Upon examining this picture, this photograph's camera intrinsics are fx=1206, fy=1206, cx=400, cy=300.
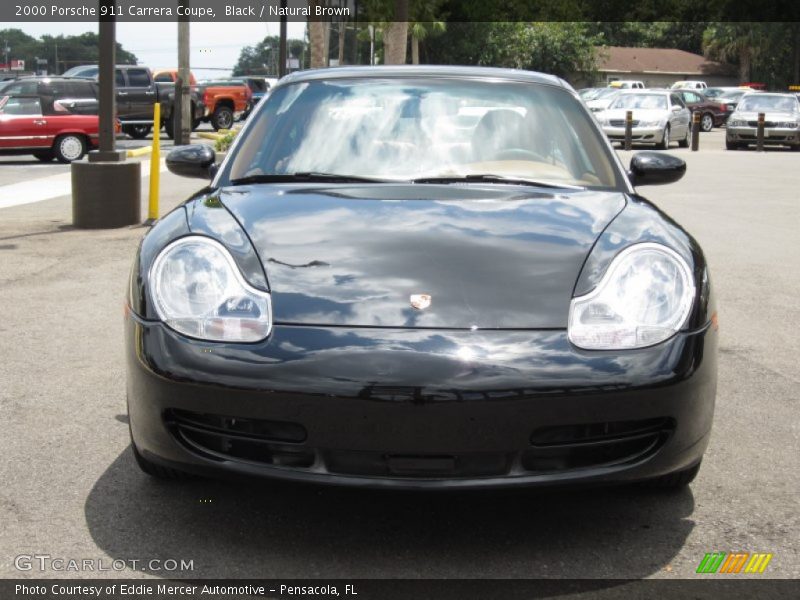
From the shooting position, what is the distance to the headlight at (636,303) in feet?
10.7

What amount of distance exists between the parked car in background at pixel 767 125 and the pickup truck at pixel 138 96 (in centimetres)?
1383

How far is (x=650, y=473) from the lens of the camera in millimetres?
3297

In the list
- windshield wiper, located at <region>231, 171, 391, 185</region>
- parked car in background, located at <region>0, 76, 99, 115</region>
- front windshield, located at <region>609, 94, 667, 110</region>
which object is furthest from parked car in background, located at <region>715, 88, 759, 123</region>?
windshield wiper, located at <region>231, 171, 391, 185</region>

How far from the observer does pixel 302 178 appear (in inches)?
167

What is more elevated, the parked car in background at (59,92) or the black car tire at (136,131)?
the parked car in background at (59,92)

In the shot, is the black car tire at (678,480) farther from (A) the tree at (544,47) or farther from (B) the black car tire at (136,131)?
A: (A) the tree at (544,47)

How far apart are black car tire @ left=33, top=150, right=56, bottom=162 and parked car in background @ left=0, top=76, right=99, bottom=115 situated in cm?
74

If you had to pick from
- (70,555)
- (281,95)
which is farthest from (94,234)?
(70,555)

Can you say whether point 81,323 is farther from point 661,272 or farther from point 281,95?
point 661,272

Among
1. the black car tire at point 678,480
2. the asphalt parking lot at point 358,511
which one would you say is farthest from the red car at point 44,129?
the black car tire at point 678,480

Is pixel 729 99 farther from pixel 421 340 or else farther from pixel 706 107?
pixel 421 340

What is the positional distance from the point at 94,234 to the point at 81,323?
4211 millimetres

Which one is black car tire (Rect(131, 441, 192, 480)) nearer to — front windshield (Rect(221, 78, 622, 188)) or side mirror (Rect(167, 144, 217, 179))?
front windshield (Rect(221, 78, 622, 188))

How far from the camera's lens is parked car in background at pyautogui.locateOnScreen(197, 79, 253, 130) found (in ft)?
115
